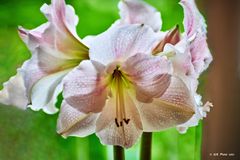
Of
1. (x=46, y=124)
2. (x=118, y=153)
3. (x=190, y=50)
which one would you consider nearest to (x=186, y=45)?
(x=190, y=50)

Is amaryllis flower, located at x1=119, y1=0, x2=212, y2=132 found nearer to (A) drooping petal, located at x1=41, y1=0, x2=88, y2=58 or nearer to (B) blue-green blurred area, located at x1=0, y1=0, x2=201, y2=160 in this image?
(A) drooping petal, located at x1=41, y1=0, x2=88, y2=58

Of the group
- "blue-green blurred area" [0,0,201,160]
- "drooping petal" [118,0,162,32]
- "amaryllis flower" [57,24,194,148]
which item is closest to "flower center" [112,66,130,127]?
"amaryllis flower" [57,24,194,148]

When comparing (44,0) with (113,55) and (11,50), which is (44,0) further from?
(113,55)

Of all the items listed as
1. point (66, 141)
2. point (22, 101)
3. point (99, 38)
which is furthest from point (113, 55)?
point (66, 141)

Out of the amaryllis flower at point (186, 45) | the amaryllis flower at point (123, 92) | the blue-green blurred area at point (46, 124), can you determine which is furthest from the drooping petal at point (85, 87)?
the blue-green blurred area at point (46, 124)

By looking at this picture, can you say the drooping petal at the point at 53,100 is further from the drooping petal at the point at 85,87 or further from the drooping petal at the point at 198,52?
the drooping petal at the point at 198,52

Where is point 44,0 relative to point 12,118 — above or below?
above

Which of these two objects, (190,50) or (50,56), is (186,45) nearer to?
(190,50)

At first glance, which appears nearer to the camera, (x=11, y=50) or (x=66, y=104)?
(x=66, y=104)
